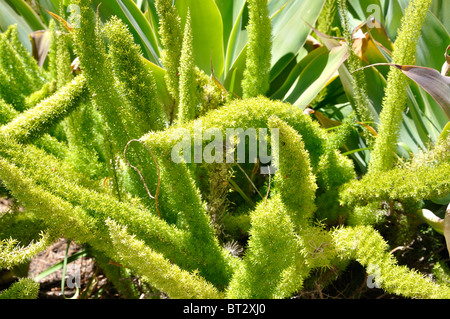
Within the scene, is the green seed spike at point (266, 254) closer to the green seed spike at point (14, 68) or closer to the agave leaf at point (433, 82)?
the agave leaf at point (433, 82)

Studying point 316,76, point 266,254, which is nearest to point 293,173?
point 266,254

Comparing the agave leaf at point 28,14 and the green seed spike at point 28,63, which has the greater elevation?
the agave leaf at point 28,14

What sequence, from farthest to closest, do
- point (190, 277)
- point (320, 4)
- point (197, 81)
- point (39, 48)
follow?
point (39, 48)
point (320, 4)
point (197, 81)
point (190, 277)

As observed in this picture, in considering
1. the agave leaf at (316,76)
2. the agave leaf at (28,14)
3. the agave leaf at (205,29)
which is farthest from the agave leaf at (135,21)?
the agave leaf at (28,14)

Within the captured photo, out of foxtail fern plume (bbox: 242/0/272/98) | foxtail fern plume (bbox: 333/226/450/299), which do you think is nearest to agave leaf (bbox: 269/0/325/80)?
foxtail fern plume (bbox: 242/0/272/98)

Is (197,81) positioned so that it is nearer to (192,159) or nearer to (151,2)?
(192,159)
